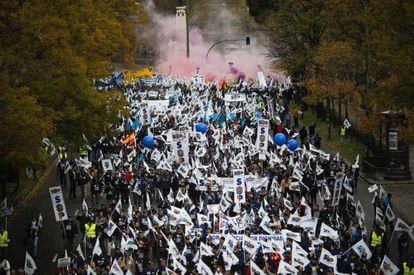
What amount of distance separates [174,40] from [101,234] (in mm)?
79505

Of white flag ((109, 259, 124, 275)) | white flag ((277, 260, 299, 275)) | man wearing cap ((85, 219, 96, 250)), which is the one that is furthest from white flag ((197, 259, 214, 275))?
man wearing cap ((85, 219, 96, 250))

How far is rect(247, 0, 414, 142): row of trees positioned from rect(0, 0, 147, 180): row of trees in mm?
11662

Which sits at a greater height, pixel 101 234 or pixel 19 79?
pixel 19 79

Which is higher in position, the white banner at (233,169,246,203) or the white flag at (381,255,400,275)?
the white banner at (233,169,246,203)

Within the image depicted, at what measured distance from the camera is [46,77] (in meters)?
31.1

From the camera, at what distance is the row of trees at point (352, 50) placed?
2916cm

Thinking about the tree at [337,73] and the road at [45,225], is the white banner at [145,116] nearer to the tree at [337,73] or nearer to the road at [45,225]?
the road at [45,225]

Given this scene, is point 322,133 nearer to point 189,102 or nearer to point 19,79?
point 189,102

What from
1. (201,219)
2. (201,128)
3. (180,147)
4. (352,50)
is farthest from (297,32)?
(201,219)

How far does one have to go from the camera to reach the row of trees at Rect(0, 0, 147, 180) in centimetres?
2664

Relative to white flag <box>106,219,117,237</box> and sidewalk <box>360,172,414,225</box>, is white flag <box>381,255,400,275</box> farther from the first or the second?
sidewalk <box>360,172,414,225</box>

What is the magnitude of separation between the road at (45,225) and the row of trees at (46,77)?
2.36 metres

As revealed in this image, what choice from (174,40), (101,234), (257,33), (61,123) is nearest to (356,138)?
(61,123)

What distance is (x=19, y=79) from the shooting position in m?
28.4
